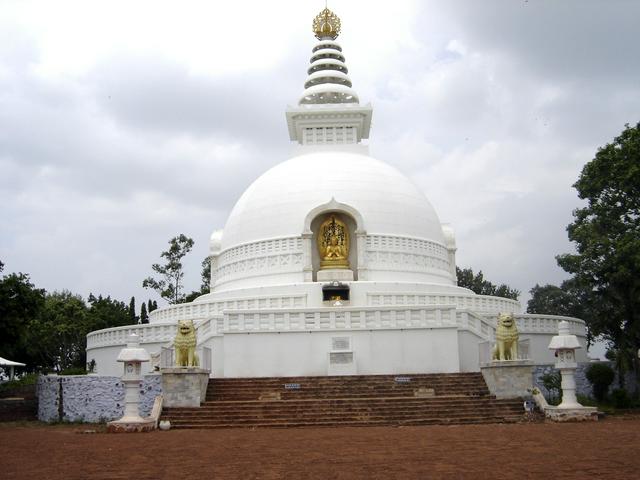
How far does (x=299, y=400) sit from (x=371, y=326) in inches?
190

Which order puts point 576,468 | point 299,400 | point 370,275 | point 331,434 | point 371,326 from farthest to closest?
point 370,275, point 371,326, point 299,400, point 331,434, point 576,468

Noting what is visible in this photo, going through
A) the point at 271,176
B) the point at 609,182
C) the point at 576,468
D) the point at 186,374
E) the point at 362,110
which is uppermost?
the point at 362,110

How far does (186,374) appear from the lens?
1847 cm

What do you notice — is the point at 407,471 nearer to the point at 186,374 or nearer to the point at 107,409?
the point at 186,374

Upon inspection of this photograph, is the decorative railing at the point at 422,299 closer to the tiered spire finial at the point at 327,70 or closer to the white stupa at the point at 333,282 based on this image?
the white stupa at the point at 333,282

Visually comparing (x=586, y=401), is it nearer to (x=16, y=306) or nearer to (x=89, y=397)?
(x=89, y=397)

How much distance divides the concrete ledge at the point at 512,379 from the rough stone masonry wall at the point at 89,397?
28.6 feet

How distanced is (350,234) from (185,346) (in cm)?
1219

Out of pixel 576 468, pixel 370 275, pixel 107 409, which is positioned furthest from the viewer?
pixel 370 275

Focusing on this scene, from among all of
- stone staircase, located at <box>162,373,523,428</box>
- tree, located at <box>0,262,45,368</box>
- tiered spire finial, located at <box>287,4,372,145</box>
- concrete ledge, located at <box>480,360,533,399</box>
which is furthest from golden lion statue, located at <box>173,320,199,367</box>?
tiered spire finial, located at <box>287,4,372,145</box>

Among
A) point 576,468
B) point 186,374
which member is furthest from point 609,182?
point 576,468

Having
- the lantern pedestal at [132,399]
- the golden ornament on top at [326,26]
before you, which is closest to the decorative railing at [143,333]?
the lantern pedestal at [132,399]

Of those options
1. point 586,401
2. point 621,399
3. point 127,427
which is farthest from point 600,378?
point 127,427

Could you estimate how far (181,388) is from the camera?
18469mm
